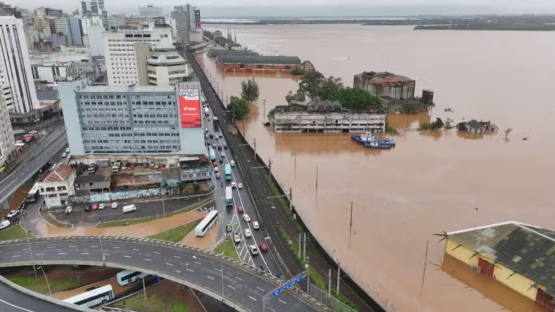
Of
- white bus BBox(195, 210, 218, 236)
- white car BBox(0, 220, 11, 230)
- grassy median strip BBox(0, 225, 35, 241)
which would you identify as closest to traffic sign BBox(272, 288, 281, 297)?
white bus BBox(195, 210, 218, 236)

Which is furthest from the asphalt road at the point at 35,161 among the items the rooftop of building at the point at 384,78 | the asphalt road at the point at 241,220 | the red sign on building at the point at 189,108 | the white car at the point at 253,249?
the rooftop of building at the point at 384,78

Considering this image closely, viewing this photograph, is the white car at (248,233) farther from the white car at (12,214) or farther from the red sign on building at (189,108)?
the white car at (12,214)

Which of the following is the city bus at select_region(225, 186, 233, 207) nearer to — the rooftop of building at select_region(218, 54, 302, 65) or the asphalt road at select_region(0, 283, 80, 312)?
the asphalt road at select_region(0, 283, 80, 312)

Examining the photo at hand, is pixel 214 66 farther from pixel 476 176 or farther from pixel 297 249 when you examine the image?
pixel 297 249

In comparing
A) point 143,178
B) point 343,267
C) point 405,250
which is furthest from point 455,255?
point 143,178

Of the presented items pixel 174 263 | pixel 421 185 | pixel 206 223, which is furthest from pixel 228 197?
pixel 421 185

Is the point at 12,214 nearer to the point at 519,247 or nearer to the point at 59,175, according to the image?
the point at 59,175
